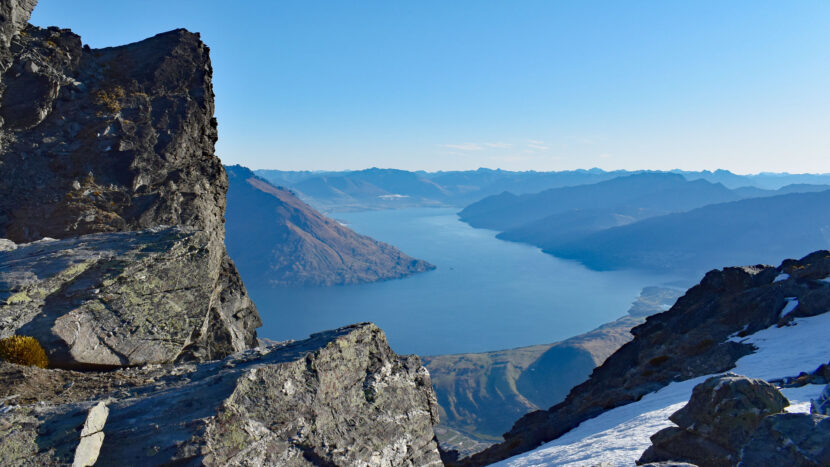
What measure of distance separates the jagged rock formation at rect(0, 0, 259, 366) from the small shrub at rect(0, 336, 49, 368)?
339 mm

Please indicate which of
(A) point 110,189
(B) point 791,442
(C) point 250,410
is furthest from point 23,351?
(B) point 791,442

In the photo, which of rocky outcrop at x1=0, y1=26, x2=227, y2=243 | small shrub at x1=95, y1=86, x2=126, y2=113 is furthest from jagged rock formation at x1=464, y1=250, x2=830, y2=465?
small shrub at x1=95, y1=86, x2=126, y2=113

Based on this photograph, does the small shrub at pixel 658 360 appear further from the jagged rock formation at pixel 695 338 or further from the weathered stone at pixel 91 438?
the weathered stone at pixel 91 438

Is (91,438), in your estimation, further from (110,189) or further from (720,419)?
(110,189)

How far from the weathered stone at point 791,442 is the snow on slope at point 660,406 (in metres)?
5.04

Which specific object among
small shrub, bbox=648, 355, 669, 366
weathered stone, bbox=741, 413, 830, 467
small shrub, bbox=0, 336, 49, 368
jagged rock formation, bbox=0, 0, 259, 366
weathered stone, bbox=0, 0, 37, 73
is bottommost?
small shrub, bbox=648, 355, 669, 366

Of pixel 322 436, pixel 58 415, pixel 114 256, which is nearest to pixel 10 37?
pixel 114 256

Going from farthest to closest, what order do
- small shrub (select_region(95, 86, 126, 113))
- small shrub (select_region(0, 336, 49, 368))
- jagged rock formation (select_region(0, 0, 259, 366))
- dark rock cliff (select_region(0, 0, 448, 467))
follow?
small shrub (select_region(95, 86, 126, 113))
jagged rock formation (select_region(0, 0, 259, 366))
small shrub (select_region(0, 336, 49, 368))
dark rock cliff (select_region(0, 0, 448, 467))

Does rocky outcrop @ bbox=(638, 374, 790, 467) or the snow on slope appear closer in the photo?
rocky outcrop @ bbox=(638, 374, 790, 467)

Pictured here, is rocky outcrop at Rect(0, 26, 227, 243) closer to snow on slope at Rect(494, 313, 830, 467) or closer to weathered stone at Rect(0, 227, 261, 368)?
weathered stone at Rect(0, 227, 261, 368)

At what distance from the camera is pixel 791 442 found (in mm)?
8984

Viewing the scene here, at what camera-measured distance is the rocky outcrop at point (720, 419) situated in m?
11.2

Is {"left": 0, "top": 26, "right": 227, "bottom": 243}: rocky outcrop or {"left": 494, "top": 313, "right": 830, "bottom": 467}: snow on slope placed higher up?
{"left": 0, "top": 26, "right": 227, "bottom": 243}: rocky outcrop

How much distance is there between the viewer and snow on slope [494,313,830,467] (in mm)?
15539
